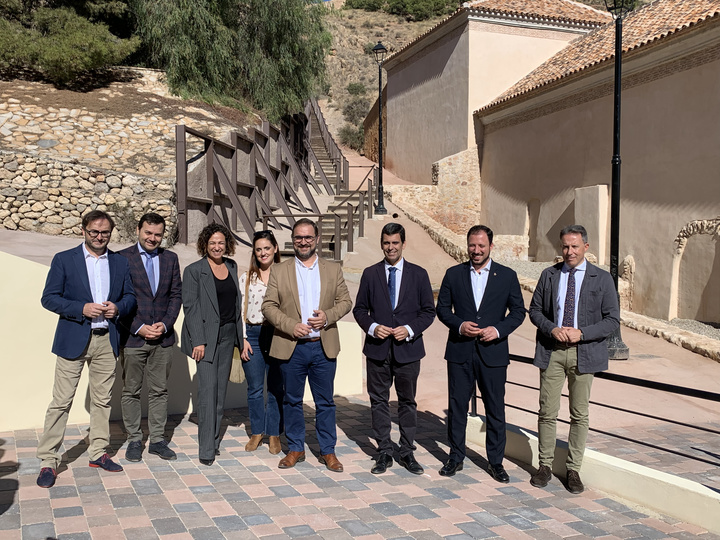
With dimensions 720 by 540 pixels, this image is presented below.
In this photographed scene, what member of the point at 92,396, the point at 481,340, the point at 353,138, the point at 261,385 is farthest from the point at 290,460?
the point at 353,138

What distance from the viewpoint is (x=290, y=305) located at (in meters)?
4.99

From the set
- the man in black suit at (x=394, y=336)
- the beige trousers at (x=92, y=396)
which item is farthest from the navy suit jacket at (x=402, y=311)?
the beige trousers at (x=92, y=396)

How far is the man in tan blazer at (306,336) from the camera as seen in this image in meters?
4.96

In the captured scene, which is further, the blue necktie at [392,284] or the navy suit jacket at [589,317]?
the blue necktie at [392,284]

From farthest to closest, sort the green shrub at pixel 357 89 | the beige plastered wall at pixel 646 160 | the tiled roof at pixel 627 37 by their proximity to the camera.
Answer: the green shrub at pixel 357 89
the tiled roof at pixel 627 37
the beige plastered wall at pixel 646 160

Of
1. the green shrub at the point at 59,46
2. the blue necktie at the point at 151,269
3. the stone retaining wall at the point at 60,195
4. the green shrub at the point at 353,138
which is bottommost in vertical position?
the blue necktie at the point at 151,269

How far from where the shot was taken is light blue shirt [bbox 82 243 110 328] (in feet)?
15.6

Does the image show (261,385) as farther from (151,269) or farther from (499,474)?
(499,474)

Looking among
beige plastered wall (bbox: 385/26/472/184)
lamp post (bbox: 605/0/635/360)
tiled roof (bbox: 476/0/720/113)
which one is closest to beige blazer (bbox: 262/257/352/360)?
lamp post (bbox: 605/0/635/360)

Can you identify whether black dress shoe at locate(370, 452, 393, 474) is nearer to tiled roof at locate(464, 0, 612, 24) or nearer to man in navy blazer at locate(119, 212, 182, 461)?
man in navy blazer at locate(119, 212, 182, 461)

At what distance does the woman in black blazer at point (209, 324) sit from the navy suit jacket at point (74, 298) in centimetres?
47

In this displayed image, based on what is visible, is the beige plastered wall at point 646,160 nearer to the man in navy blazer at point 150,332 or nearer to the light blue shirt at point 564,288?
the light blue shirt at point 564,288

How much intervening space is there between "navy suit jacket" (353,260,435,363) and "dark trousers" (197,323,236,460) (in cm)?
103

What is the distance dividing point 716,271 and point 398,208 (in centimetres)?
1149
